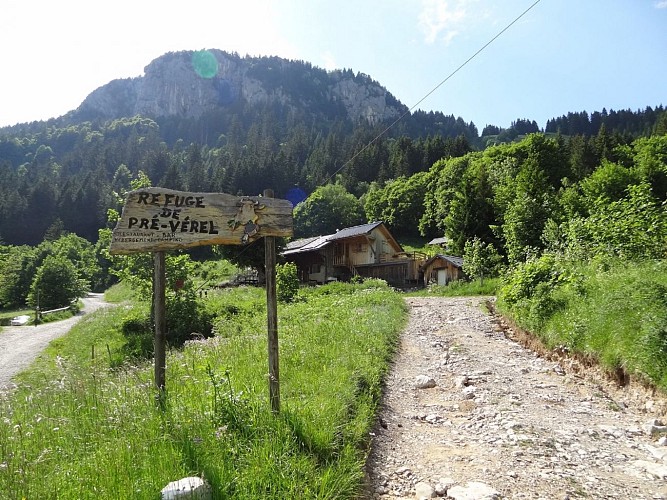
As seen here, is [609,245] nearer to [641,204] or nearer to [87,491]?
[641,204]

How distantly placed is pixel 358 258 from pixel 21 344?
3062 centimetres

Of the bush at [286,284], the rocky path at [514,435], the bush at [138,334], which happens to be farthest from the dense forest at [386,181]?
the bush at [286,284]

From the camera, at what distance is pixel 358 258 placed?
4509cm

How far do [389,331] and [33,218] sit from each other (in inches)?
4243

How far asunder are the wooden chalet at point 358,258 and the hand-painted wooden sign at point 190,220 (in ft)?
121

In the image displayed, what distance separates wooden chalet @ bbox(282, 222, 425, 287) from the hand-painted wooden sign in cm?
3695

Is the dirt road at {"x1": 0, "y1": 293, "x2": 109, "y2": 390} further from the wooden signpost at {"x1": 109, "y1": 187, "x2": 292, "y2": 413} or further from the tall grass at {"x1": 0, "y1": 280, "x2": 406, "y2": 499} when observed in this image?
the wooden signpost at {"x1": 109, "y1": 187, "x2": 292, "y2": 413}

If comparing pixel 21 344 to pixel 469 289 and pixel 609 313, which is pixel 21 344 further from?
pixel 609 313

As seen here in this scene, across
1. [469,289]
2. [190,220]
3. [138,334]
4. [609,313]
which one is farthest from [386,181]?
[190,220]

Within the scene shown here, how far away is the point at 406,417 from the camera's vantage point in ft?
20.0

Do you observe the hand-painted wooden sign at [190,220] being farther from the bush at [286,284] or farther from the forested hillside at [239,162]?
the forested hillside at [239,162]

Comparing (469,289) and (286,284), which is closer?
(286,284)

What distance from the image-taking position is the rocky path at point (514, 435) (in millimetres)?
4102

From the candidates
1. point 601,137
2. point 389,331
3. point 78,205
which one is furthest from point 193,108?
point 389,331
